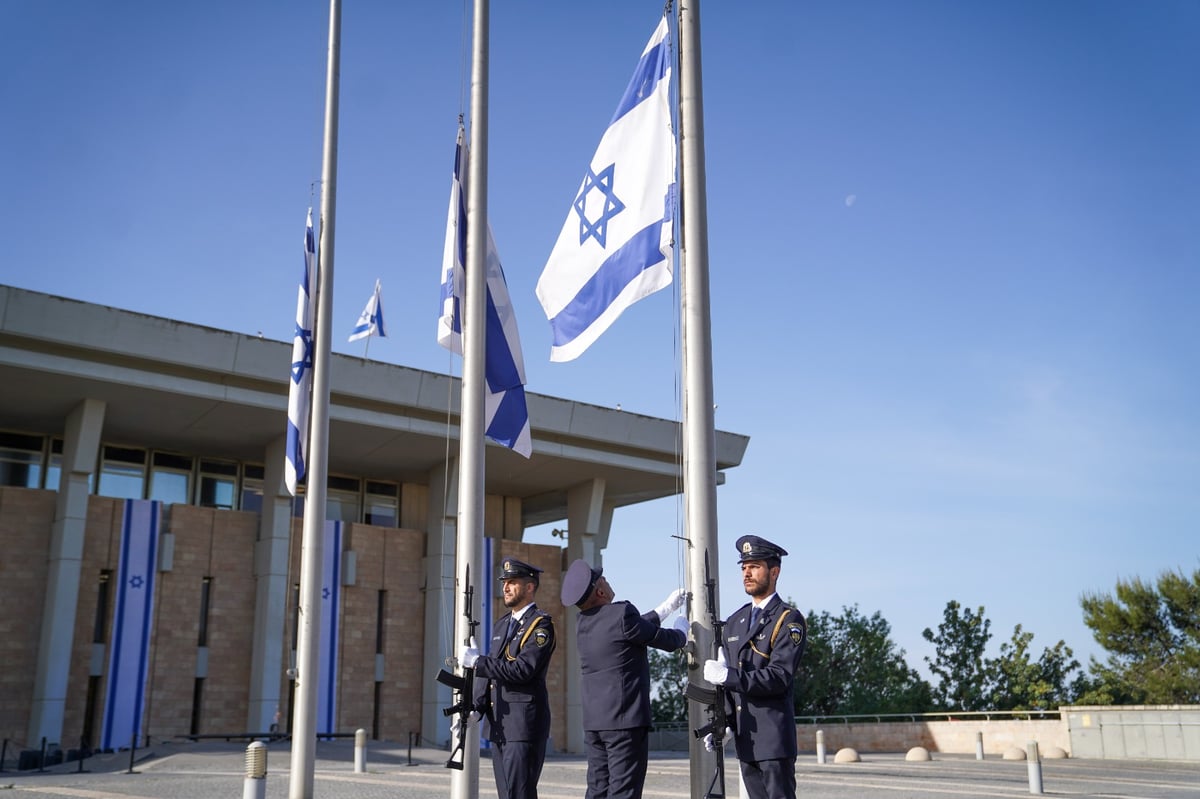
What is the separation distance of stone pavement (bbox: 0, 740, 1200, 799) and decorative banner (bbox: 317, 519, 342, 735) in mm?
3488

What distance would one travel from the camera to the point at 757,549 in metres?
6.64

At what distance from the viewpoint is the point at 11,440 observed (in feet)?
98.5

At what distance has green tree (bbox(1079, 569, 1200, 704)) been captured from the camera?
4269cm

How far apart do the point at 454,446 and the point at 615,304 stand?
24243 mm

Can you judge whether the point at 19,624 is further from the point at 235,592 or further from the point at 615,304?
the point at 615,304

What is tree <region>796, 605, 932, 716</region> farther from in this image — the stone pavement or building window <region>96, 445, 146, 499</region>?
building window <region>96, 445, 146, 499</region>

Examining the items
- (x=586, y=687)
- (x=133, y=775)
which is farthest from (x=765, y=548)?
(x=133, y=775)

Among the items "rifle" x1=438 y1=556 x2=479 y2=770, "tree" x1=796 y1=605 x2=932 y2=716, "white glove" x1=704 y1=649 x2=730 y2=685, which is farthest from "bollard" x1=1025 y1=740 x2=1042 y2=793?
"tree" x1=796 y1=605 x2=932 y2=716

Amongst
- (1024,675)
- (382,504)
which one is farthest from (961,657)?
(382,504)

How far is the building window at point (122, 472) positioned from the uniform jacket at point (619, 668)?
2700cm

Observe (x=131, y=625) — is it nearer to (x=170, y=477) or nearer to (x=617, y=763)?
(x=170, y=477)

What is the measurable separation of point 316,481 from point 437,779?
8056 millimetres

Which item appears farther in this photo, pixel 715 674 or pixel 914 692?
pixel 914 692

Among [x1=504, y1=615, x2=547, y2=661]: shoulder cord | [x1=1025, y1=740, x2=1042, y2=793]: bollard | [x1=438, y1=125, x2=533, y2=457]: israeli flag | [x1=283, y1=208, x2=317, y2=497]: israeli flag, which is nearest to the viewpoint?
[x1=504, y1=615, x2=547, y2=661]: shoulder cord
